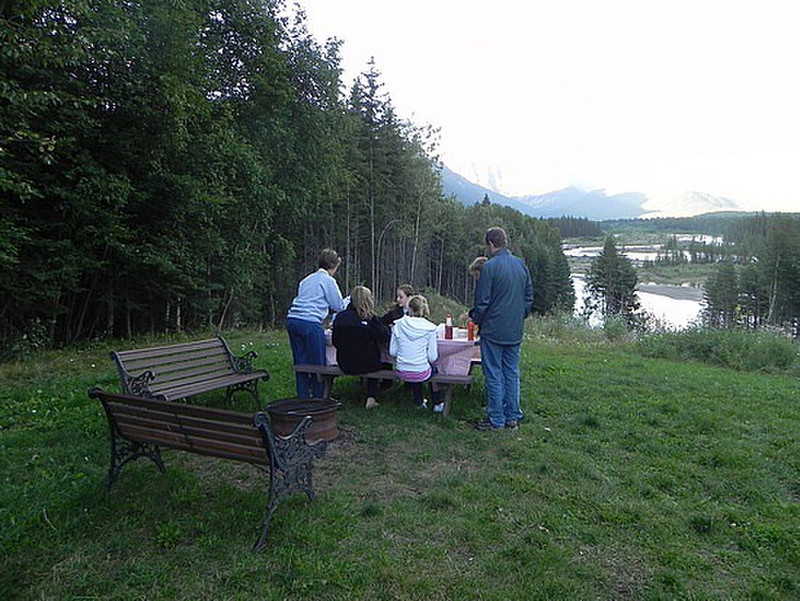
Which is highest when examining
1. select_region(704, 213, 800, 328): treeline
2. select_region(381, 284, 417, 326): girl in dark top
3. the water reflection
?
select_region(381, 284, 417, 326): girl in dark top

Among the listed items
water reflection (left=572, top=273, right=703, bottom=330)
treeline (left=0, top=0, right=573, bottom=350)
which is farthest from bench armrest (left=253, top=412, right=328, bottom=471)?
water reflection (left=572, top=273, right=703, bottom=330)

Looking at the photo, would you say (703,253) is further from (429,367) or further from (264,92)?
(429,367)

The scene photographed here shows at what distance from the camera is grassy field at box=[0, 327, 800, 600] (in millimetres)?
2861

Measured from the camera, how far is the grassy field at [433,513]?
9.39 ft

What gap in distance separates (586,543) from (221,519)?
2.42m

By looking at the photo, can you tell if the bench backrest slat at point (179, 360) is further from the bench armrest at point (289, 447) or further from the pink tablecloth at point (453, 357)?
the bench armrest at point (289, 447)

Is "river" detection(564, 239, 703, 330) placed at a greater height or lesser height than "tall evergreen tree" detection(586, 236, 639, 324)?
lesser

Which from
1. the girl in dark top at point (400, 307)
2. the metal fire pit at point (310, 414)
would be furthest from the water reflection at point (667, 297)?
the metal fire pit at point (310, 414)

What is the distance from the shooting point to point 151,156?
1128cm

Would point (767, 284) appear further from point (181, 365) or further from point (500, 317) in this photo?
point (181, 365)

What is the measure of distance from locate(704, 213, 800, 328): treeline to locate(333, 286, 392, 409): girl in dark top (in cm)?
4478

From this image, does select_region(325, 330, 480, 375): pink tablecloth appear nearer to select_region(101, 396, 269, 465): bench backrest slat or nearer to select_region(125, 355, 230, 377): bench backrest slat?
select_region(125, 355, 230, 377): bench backrest slat

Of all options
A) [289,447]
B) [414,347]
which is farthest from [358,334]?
[289,447]

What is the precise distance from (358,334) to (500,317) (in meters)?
1.66
